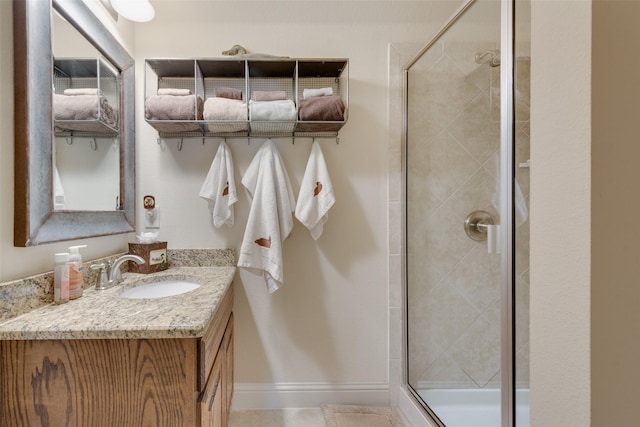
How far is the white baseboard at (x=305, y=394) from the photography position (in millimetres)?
1598

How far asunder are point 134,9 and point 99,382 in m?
1.55

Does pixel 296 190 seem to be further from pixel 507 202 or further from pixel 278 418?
pixel 278 418

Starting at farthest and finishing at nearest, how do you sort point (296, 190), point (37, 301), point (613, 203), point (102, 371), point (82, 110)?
point (296, 190)
point (82, 110)
point (37, 301)
point (102, 371)
point (613, 203)

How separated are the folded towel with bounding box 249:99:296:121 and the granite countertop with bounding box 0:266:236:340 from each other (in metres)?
0.82

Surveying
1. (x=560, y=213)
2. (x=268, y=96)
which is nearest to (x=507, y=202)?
(x=560, y=213)

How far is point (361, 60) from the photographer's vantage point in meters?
1.61

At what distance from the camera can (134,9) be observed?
4.35 feet

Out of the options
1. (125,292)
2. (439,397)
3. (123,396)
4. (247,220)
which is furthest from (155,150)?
(439,397)

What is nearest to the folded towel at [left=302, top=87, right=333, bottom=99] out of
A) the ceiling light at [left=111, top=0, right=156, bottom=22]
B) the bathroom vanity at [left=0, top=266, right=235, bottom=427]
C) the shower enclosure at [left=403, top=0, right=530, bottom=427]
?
the shower enclosure at [left=403, top=0, right=530, bottom=427]

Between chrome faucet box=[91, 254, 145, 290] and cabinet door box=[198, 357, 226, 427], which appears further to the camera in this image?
chrome faucet box=[91, 254, 145, 290]

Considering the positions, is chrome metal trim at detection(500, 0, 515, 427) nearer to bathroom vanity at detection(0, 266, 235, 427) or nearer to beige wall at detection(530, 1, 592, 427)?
beige wall at detection(530, 1, 592, 427)

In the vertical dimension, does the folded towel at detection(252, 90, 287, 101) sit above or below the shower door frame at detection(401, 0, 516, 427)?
above

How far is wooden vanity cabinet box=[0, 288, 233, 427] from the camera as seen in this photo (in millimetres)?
770

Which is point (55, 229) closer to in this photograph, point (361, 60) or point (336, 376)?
point (336, 376)
